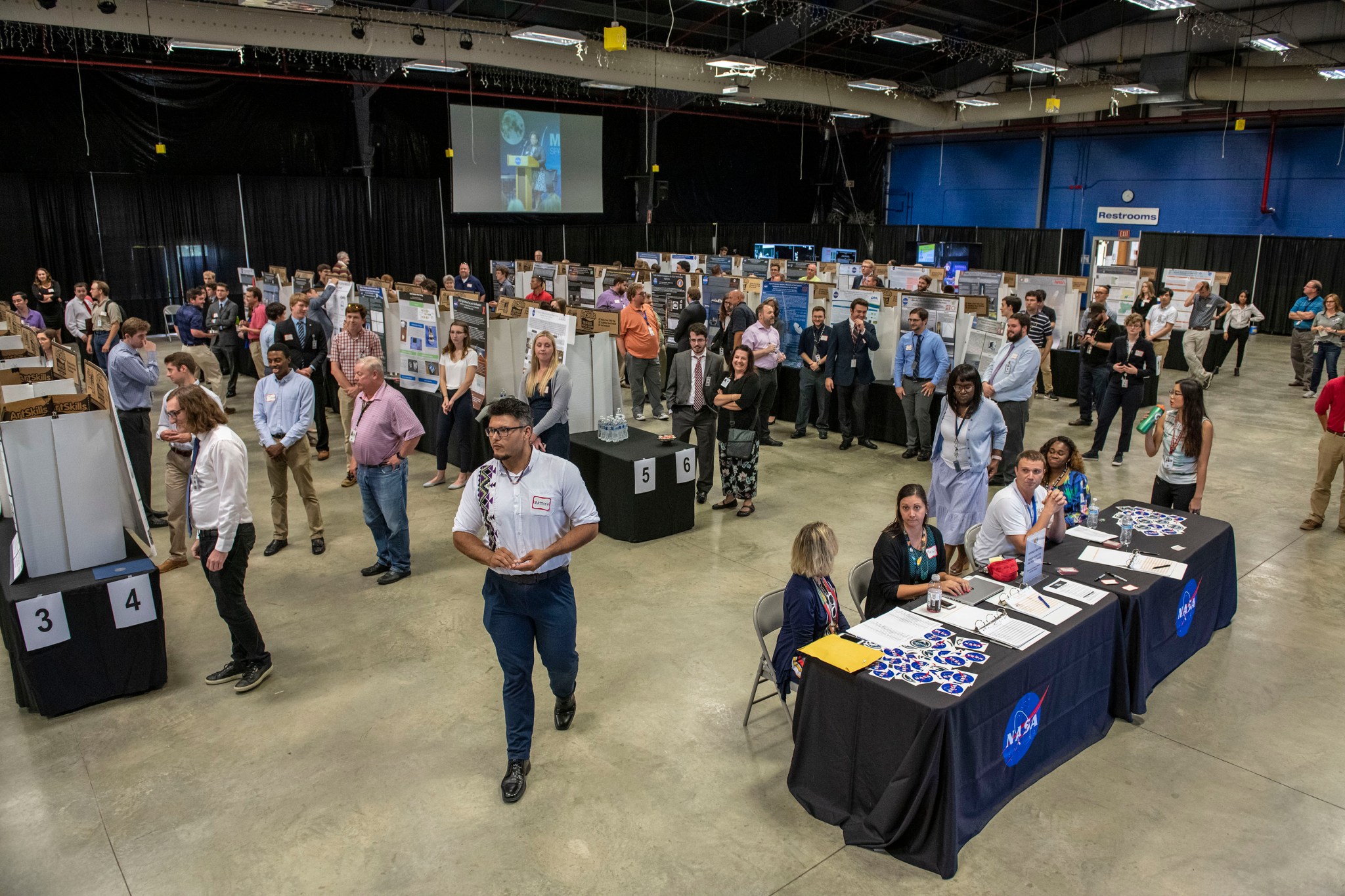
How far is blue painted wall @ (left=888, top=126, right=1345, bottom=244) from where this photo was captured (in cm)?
1722

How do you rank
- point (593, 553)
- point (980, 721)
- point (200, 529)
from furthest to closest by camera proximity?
point (593, 553), point (200, 529), point (980, 721)

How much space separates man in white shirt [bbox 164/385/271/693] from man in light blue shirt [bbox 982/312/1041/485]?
5.47m

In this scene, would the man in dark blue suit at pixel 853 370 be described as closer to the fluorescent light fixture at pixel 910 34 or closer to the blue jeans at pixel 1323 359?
the fluorescent light fixture at pixel 910 34

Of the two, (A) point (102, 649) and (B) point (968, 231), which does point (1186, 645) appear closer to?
(A) point (102, 649)

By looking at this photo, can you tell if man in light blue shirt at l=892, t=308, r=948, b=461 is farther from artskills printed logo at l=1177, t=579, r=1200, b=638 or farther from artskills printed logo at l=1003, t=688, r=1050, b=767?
artskills printed logo at l=1003, t=688, r=1050, b=767

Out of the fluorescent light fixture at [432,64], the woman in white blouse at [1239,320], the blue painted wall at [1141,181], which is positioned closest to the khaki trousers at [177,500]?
the fluorescent light fixture at [432,64]

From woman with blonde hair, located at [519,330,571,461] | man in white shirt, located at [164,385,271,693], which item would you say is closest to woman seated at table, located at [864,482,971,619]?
man in white shirt, located at [164,385,271,693]

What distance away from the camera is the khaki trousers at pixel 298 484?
5.99 meters

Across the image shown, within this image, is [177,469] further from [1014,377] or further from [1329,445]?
[1329,445]

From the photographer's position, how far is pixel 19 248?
1406cm

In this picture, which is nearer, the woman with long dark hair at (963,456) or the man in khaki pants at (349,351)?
the woman with long dark hair at (963,456)

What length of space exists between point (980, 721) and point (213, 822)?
2946mm

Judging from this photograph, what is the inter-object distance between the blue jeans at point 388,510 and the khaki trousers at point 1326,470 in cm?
Result: 638

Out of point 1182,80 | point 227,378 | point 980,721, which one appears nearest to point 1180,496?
point 980,721
